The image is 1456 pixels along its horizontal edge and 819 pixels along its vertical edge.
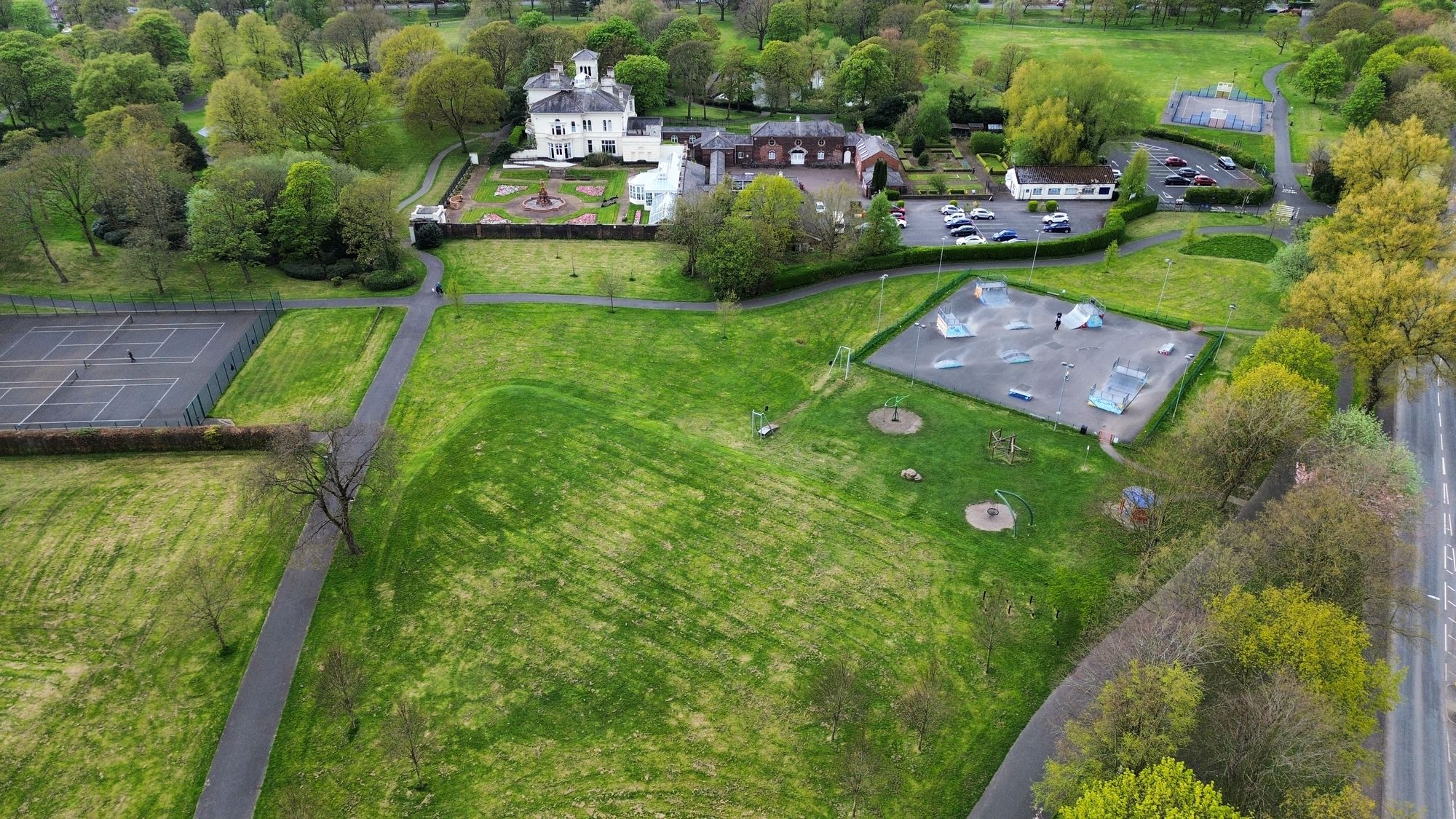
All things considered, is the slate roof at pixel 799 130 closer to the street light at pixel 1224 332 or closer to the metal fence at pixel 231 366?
the street light at pixel 1224 332

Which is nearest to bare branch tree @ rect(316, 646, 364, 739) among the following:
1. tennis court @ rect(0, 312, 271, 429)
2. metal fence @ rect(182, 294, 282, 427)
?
metal fence @ rect(182, 294, 282, 427)

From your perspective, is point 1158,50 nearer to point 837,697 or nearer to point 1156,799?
point 837,697

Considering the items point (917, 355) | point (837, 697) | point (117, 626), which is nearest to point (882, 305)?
point (917, 355)

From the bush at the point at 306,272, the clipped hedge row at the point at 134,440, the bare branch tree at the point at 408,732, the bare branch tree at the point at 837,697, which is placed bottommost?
the bare branch tree at the point at 408,732

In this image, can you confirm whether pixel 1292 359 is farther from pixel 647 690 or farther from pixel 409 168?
pixel 409 168

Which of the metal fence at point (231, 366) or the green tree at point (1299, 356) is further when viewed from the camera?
the metal fence at point (231, 366)

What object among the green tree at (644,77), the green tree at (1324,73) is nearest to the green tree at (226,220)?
the green tree at (644,77)

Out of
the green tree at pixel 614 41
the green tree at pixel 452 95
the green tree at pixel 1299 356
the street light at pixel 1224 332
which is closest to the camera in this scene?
the green tree at pixel 1299 356
